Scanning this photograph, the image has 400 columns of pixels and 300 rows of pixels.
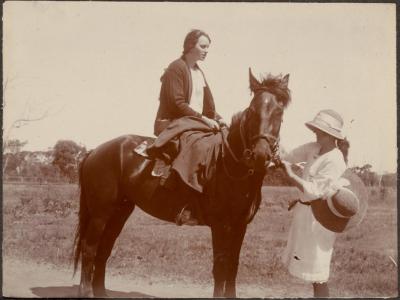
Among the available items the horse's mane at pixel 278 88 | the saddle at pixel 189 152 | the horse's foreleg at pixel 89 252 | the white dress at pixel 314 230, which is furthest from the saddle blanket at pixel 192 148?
the horse's foreleg at pixel 89 252

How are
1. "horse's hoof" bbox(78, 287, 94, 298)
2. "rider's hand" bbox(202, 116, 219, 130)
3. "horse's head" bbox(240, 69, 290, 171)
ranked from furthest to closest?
"horse's hoof" bbox(78, 287, 94, 298), "rider's hand" bbox(202, 116, 219, 130), "horse's head" bbox(240, 69, 290, 171)

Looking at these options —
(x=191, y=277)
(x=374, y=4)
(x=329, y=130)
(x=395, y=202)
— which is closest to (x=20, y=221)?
(x=191, y=277)

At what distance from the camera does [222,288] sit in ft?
19.3

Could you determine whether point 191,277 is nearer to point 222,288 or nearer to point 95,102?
point 222,288

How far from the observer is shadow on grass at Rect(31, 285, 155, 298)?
653cm

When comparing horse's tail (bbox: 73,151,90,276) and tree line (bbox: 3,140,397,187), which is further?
tree line (bbox: 3,140,397,187)

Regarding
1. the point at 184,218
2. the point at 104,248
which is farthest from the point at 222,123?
the point at 104,248

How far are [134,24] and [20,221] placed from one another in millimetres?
3263

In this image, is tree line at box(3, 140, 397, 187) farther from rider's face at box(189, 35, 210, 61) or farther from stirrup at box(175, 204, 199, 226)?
rider's face at box(189, 35, 210, 61)

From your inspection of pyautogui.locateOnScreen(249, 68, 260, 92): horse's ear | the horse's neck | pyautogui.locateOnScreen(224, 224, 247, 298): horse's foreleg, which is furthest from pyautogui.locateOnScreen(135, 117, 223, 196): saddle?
pyautogui.locateOnScreen(249, 68, 260, 92): horse's ear

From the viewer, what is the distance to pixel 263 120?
16.7 feet

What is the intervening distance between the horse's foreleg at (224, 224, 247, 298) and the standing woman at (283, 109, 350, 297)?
25.7 inches

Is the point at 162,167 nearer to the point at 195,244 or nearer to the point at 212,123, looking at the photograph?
the point at 212,123

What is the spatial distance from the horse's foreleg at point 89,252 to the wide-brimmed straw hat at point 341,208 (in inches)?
107
